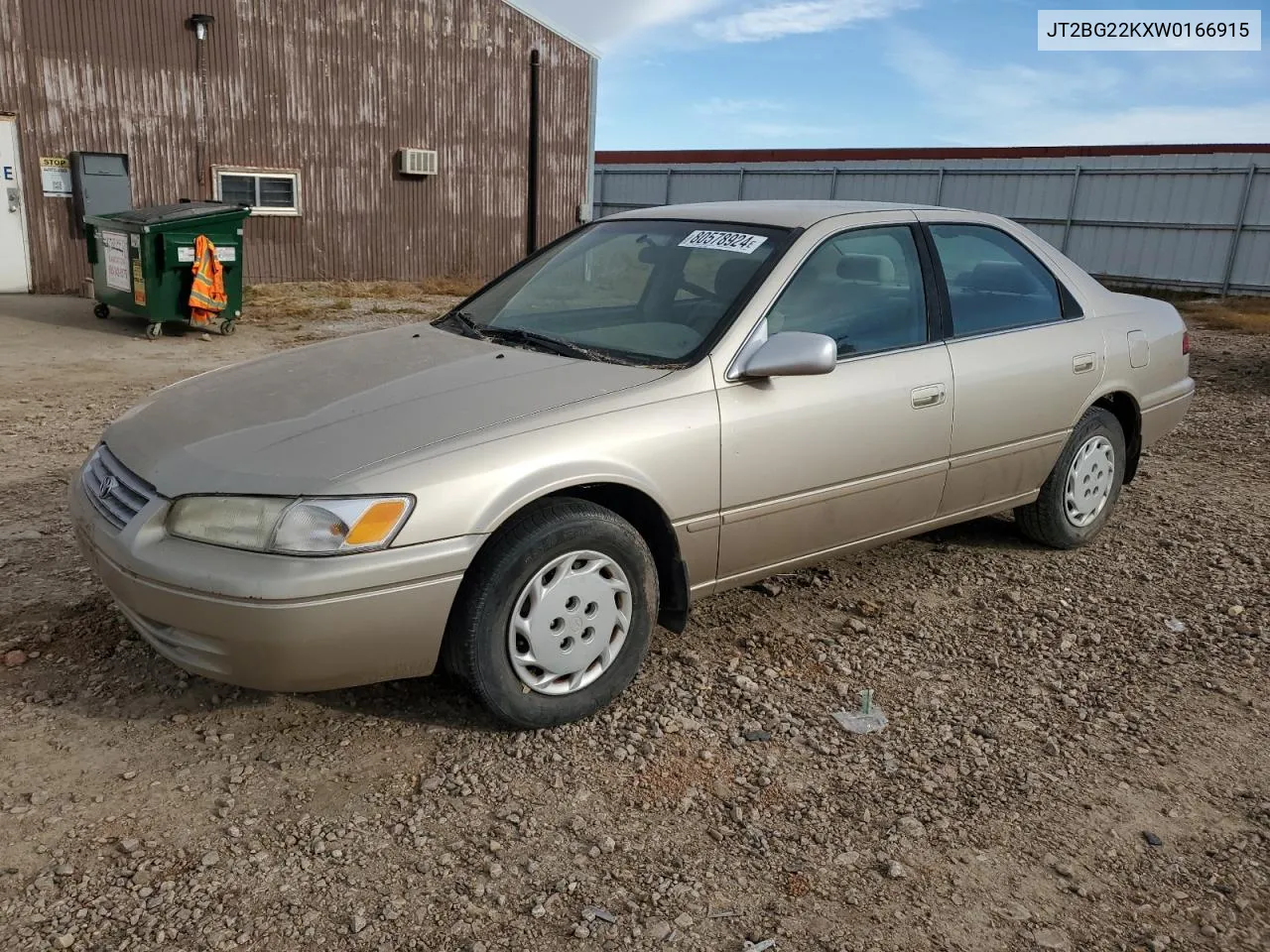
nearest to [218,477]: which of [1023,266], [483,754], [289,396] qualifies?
[289,396]

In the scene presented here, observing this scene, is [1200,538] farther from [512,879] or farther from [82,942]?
[82,942]

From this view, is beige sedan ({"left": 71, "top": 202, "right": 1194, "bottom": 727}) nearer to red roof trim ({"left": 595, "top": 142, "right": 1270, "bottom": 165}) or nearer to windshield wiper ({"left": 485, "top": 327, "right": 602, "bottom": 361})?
Result: windshield wiper ({"left": 485, "top": 327, "right": 602, "bottom": 361})

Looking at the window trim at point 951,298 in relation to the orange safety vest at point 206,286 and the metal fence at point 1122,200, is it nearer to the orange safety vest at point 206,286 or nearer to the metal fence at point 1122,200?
the orange safety vest at point 206,286

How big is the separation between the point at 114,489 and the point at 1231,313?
54.0ft

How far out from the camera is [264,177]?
15.7 m

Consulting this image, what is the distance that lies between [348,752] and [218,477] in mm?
897

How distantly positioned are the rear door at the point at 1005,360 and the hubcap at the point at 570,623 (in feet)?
5.49

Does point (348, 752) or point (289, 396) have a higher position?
point (289, 396)

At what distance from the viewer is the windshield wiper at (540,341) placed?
11.8 ft

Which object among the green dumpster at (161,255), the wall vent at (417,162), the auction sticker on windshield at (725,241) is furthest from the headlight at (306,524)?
the wall vent at (417,162)

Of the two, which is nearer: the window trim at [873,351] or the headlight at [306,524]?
the headlight at [306,524]

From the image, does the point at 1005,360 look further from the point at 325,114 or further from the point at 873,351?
the point at 325,114

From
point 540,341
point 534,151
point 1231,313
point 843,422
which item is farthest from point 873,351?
point 534,151

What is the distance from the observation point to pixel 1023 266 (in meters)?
4.66
